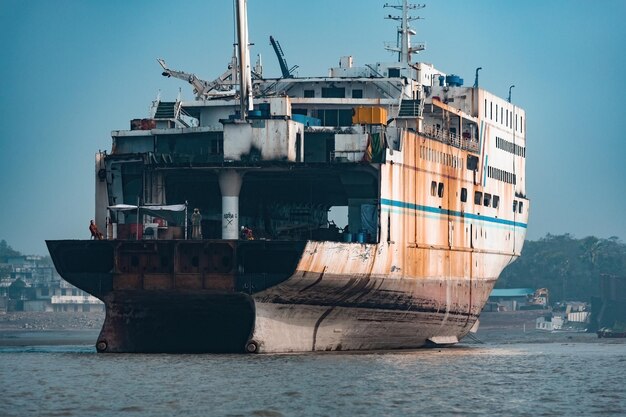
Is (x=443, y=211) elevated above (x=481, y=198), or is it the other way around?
(x=481, y=198)

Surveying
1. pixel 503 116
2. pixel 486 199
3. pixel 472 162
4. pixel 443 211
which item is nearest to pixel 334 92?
pixel 443 211

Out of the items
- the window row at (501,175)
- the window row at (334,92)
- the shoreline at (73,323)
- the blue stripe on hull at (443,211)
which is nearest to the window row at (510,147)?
the window row at (501,175)

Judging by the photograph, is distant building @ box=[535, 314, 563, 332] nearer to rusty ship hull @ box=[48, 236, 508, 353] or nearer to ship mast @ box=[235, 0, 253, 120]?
rusty ship hull @ box=[48, 236, 508, 353]

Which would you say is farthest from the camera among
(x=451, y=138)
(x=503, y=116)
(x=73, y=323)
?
(x=73, y=323)

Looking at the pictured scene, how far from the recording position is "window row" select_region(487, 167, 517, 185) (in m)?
69.1

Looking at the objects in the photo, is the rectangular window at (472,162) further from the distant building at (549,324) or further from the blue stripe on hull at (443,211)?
the distant building at (549,324)

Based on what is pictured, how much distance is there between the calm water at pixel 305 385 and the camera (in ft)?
130

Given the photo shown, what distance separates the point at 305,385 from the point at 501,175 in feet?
94.7

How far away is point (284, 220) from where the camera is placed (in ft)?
207

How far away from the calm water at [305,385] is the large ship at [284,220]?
1.61 m

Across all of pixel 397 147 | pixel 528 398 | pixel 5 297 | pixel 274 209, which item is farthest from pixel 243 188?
pixel 5 297

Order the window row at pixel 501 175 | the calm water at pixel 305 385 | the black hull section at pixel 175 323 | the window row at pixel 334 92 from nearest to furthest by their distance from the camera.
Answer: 1. the calm water at pixel 305 385
2. the black hull section at pixel 175 323
3. the window row at pixel 334 92
4. the window row at pixel 501 175

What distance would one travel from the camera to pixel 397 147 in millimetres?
56719

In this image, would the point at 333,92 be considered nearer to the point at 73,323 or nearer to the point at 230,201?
the point at 230,201
